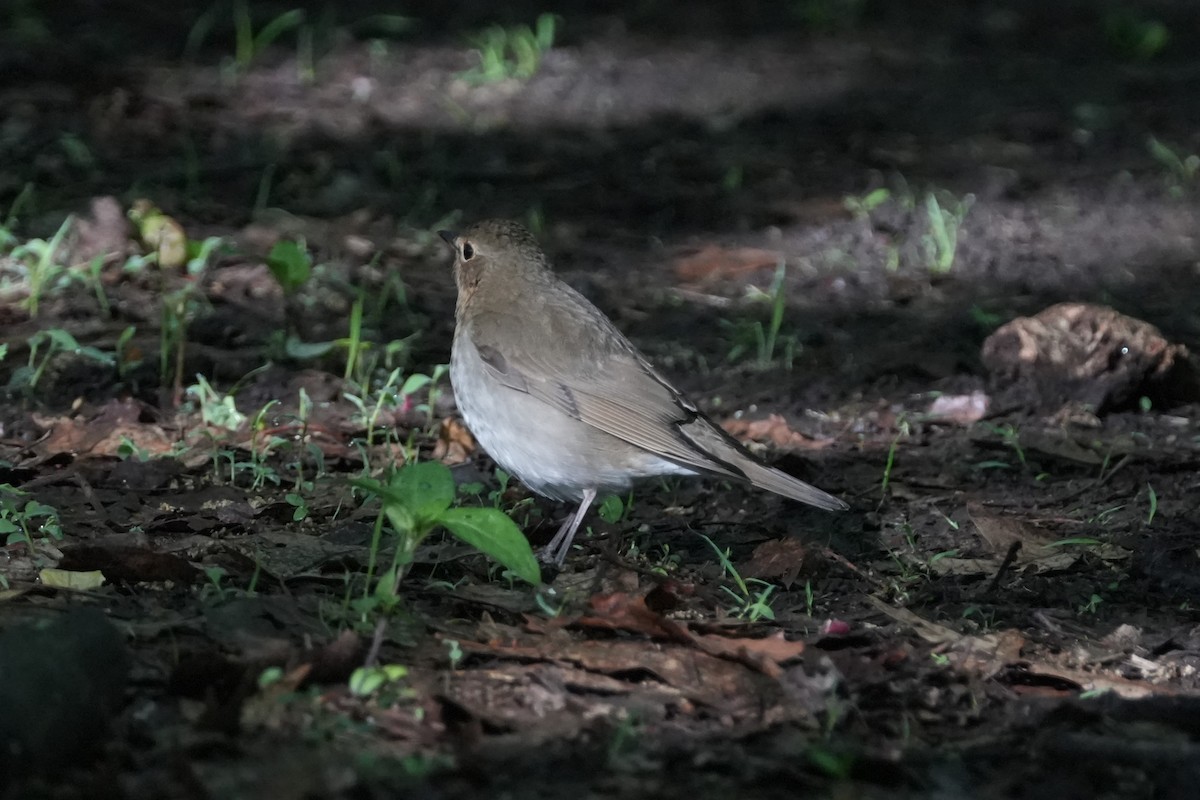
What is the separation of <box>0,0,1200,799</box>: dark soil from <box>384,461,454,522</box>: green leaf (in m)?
0.32

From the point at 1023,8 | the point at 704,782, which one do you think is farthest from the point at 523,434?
the point at 1023,8

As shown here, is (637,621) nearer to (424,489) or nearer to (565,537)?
(424,489)

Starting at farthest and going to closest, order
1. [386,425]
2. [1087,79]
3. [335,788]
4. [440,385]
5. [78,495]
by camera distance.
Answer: [1087,79] → [440,385] → [386,425] → [78,495] → [335,788]

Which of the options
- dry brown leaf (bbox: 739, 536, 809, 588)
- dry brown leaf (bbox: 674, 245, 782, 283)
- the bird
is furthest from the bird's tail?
dry brown leaf (bbox: 674, 245, 782, 283)

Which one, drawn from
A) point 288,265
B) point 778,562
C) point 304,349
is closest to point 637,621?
point 778,562

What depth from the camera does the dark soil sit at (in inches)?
134

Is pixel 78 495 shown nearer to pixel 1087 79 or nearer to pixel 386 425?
pixel 386 425

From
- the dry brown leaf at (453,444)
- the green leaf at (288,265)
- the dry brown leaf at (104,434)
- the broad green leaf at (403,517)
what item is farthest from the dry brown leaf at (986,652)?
the green leaf at (288,265)

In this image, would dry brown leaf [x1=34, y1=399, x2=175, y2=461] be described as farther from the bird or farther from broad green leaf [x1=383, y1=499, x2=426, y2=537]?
broad green leaf [x1=383, y1=499, x2=426, y2=537]

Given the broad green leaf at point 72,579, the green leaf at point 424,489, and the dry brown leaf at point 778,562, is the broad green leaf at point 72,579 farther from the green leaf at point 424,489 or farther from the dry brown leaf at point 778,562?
the dry brown leaf at point 778,562

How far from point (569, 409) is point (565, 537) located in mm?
429

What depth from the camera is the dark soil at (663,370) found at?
342 cm

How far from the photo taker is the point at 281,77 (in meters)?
10.3

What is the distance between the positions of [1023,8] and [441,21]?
548 cm
